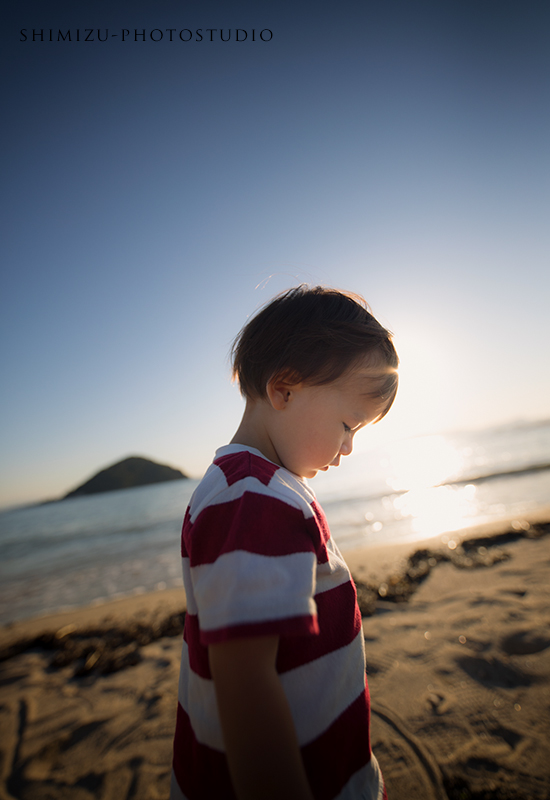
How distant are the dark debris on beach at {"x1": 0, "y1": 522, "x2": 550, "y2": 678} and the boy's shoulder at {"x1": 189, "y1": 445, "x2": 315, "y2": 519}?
3.38 meters

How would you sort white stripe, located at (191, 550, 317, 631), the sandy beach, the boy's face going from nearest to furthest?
white stripe, located at (191, 550, 317, 631) → the boy's face → the sandy beach

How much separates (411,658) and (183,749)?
253 cm

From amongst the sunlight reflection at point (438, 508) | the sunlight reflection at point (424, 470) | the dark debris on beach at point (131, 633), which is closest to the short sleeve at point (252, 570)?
the dark debris on beach at point (131, 633)

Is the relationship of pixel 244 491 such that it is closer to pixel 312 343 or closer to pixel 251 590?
pixel 251 590

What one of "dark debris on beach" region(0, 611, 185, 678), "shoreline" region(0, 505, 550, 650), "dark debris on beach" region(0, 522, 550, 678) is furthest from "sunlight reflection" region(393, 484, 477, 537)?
"dark debris on beach" region(0, 611, 185, 678)

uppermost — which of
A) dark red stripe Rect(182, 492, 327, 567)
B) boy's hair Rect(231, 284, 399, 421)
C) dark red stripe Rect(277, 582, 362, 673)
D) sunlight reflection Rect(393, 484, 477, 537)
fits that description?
boy's hair Rect(231, 284, 399, 421)

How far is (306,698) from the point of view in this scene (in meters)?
0.91

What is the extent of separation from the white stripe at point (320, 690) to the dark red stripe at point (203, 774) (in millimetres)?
203

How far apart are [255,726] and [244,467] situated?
0.49 metres

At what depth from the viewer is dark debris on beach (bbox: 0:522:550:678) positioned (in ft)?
11.7

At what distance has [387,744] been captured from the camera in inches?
87.2

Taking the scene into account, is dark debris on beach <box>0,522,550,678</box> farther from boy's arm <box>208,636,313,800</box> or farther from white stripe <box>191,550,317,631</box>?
white stripe <box>191,550,317,631</box>

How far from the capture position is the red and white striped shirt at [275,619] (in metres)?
0.69

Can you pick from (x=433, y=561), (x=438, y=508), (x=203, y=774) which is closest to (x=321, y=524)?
(x=203, y=774)
